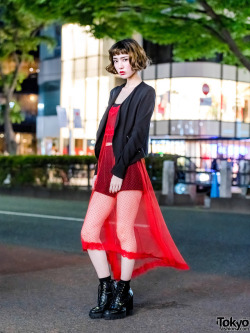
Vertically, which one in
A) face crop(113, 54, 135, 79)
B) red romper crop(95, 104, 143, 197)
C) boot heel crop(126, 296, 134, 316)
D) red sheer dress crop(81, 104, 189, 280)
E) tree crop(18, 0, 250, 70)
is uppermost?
tree crop(18, 0, 250, 70)

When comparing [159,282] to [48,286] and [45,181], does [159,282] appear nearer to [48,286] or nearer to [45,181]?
[48,286]

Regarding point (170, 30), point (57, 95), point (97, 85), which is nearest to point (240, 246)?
point (170, 30)

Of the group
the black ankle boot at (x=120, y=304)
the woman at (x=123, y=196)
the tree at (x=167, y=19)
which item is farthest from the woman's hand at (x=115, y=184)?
the tree at (x=167, y=19)

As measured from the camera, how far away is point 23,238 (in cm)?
870

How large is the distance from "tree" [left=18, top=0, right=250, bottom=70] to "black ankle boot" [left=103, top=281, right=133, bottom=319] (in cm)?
1319

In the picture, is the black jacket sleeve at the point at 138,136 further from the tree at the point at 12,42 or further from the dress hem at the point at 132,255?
the tree at the point at 12,42

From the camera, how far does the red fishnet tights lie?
4.09m

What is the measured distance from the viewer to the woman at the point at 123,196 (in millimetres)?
4074

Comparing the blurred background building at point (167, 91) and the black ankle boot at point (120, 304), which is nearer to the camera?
the black ankle boot at point (120, 304)

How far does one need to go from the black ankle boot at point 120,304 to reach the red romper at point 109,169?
63 centimetres

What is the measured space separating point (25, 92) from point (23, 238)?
5287 cm

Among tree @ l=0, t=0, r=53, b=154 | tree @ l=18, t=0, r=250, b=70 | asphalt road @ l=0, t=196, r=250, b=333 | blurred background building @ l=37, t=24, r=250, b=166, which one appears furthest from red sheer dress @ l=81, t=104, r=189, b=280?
blurred background building @ l=37, t=24, r=250, b=166

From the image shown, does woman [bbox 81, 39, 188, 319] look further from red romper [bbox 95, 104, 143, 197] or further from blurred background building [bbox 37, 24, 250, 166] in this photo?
blurred background building [bbox 37, 24, 250, 166]

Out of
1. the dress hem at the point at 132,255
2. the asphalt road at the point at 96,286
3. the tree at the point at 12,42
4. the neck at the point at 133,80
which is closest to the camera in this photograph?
the asphalt road at the point at 96,286
